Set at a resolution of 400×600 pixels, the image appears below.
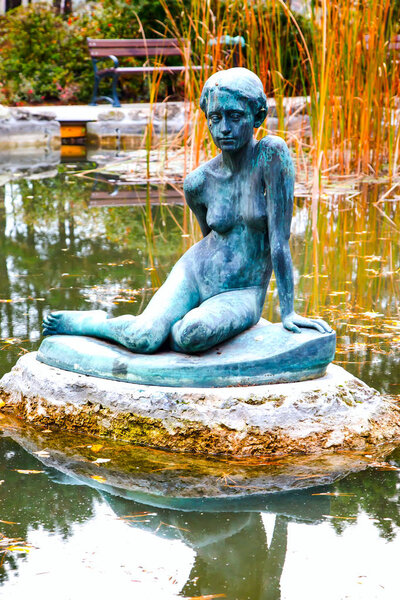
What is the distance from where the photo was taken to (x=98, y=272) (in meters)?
5.84

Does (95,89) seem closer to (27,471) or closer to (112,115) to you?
(112,115)

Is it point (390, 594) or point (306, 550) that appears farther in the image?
point (306, 550)

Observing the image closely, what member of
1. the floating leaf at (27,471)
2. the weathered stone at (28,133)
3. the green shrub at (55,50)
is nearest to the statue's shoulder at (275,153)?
the floating leaf at (27,471)

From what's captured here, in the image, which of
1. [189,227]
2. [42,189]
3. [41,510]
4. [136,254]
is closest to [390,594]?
[41,510]

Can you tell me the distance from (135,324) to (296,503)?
97cm

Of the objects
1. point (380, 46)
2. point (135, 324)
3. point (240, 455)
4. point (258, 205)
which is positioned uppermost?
point (380, 46)

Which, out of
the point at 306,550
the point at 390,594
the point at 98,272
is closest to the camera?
the point at 390,594

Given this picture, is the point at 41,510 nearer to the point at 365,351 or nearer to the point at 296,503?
the point at 296,503

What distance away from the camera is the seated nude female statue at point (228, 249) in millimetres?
3238

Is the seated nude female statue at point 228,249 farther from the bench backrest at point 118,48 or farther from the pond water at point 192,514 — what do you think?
the bench backrest at point 118,48

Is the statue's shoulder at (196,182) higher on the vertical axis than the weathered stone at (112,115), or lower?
higher

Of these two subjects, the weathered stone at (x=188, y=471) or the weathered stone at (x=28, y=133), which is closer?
the weathered stone at (x=188, y=471)

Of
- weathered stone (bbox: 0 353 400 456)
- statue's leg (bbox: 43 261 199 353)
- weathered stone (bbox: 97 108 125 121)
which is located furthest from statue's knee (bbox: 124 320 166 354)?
weathered stone (bbox: 97 108 125 121)

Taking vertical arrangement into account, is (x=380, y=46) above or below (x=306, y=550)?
above
